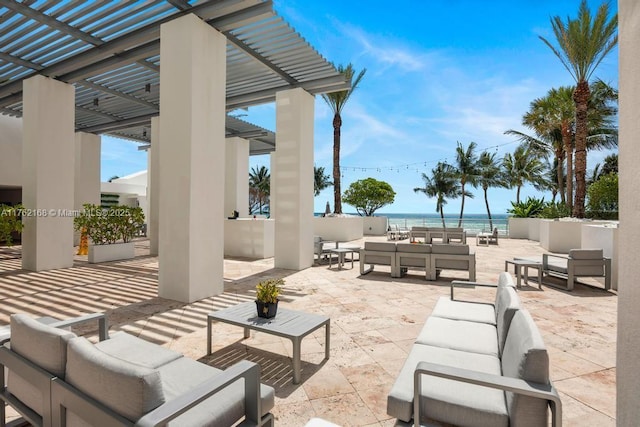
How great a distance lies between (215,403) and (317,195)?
1214 inches

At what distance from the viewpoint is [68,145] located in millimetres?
7879

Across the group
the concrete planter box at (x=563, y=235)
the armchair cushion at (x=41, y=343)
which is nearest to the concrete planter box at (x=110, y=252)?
the armchair cushion at (x=41, y=343)

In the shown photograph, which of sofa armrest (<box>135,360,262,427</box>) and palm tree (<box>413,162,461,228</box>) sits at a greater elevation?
palm tree (<box>413,162,461,228</box>)

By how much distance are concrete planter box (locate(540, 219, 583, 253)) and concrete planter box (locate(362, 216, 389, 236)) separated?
7587mm

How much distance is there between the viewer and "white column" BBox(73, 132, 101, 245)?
11703 millimetres

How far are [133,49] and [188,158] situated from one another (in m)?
3.23

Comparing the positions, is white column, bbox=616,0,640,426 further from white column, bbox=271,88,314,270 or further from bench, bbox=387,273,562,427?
white column, bbox=271,88,314,270

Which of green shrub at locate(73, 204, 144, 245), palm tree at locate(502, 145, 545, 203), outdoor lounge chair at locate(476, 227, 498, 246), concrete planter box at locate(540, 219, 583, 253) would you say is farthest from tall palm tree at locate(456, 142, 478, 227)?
green shrub at locate(73, 204, 144, 245)

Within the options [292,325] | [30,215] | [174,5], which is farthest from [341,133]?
[292,325]

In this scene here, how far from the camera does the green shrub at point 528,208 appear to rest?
1572cm

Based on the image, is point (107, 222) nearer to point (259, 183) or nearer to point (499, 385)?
point (499, 385)

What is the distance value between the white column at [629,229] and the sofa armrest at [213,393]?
1.56 meters

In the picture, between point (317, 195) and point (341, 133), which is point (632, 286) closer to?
point (341, 133)

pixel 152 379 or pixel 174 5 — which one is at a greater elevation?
pixel 174 5
